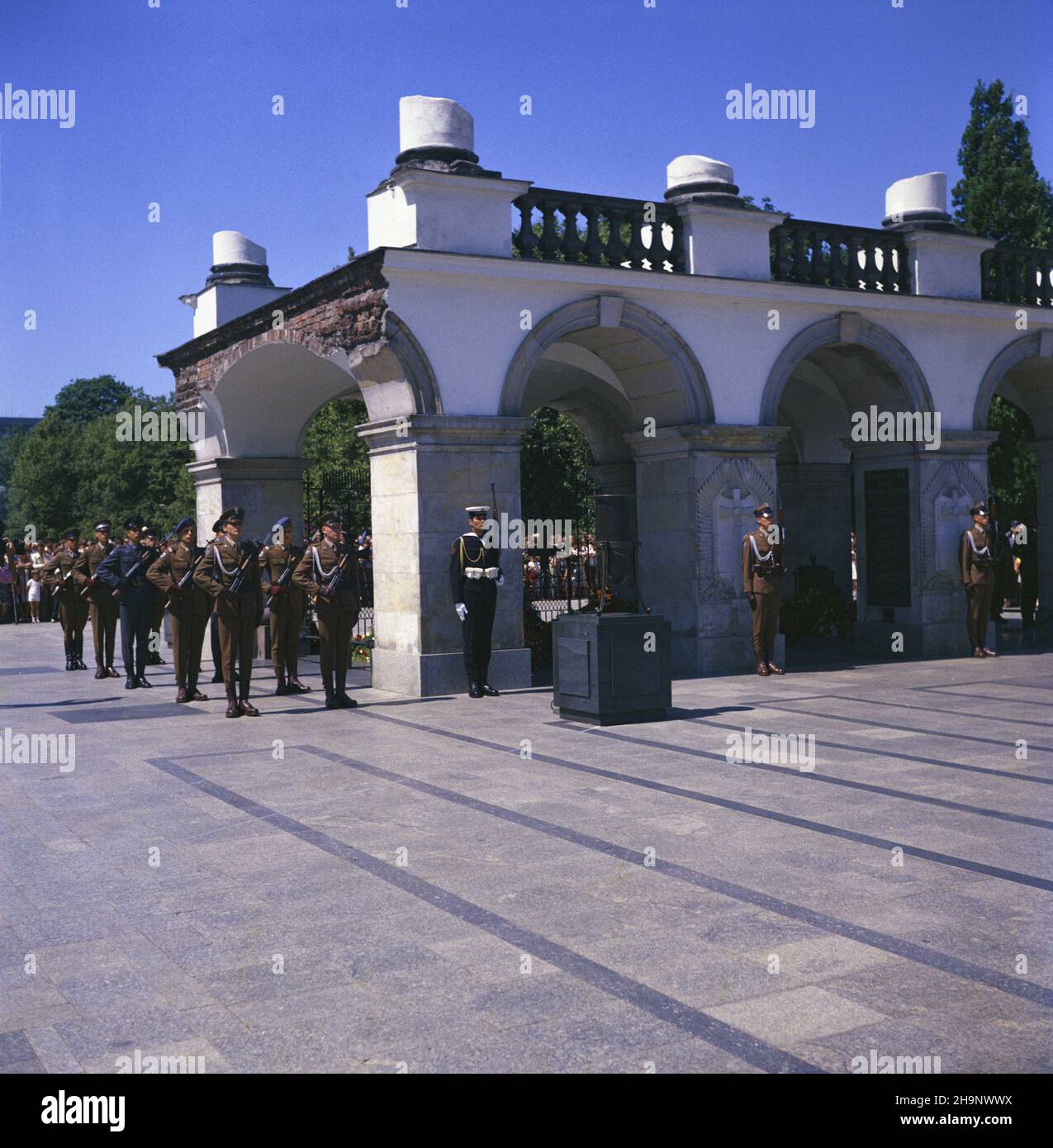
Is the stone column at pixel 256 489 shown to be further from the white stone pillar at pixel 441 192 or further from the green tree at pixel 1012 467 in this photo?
the green tree at pixel 1012 467

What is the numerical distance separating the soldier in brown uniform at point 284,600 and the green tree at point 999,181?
72.4 feet

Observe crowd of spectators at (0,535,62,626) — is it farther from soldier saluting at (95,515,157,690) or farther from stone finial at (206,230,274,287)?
soldier saluting at (95,515,157,690)

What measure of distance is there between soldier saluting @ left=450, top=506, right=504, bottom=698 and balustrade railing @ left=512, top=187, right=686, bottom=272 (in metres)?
3.09

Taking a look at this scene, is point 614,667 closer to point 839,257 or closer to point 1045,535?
point 839,257

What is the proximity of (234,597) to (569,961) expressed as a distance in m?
7.72

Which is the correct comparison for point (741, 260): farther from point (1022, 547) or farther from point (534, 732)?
point (1022, 547)

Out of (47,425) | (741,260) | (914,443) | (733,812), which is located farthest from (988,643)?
(47,425)

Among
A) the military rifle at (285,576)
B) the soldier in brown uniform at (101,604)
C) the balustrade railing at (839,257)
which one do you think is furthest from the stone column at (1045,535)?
the soldier in brown uniform at (101,604)

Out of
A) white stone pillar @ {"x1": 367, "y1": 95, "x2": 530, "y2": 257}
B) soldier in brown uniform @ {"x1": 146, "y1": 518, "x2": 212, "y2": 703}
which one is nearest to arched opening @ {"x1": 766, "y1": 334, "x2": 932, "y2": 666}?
white stone pillar @ {"x1": 367, "y1": 95, "x2": 530, "y2": 257}

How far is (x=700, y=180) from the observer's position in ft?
48.1
